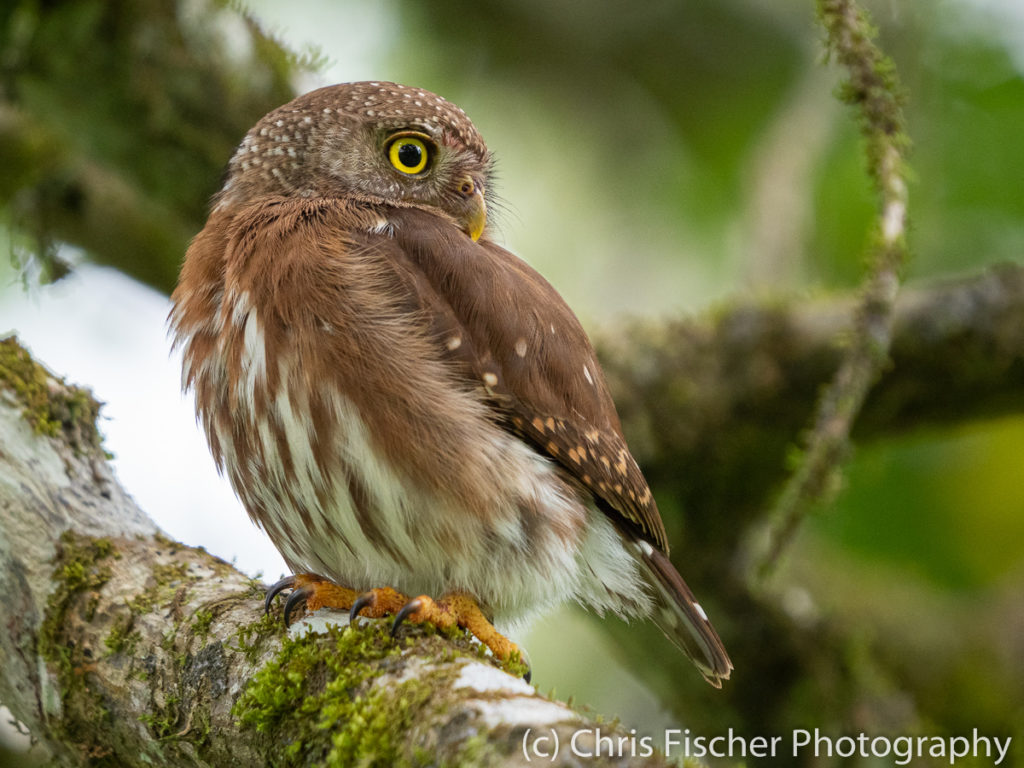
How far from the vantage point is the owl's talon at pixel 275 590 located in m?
2.68

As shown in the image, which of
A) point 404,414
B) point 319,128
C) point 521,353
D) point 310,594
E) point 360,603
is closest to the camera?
point 360,603

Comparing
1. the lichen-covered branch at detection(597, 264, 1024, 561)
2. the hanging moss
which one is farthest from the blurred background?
the hanging moss

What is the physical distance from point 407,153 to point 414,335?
970 millimetres

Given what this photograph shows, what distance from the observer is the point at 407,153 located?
147 inches

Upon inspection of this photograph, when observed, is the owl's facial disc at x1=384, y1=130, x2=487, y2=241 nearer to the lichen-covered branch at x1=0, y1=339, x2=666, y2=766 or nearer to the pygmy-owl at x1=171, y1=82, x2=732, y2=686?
the pygmy-owl at x1=171, y1=82, x2=732, y2=686

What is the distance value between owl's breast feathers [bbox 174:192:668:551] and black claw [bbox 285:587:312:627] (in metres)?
0.38

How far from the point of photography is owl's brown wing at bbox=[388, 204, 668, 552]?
3127mm

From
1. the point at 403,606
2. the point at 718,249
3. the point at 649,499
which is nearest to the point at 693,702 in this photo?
the point at 649,499

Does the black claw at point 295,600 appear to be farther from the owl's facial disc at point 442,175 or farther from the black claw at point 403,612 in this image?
the owl's facial disc at point 442,175

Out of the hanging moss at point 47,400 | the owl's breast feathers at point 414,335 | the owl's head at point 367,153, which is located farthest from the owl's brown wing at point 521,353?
the hanging moss at point 47,400

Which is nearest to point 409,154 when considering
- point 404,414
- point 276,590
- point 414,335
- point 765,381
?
point 414,335

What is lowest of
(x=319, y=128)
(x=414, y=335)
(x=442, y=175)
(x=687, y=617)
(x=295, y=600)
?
(x=295, y=600)

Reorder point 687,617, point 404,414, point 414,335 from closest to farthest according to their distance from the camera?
point 404,414, point 414,335, point 687,617

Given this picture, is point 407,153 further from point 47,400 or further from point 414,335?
point 47,400
